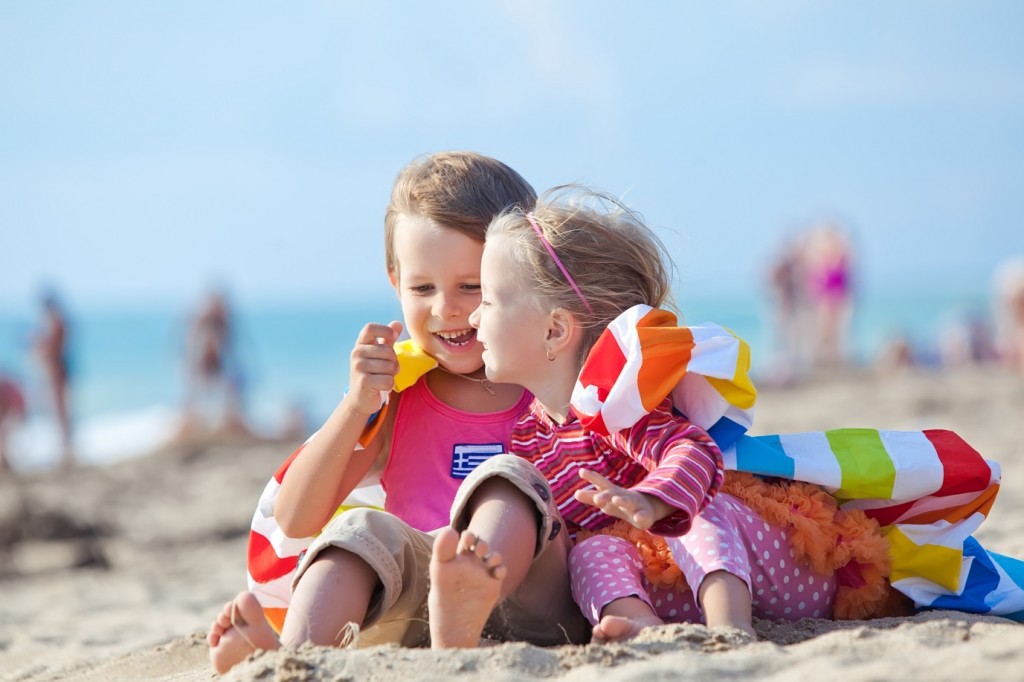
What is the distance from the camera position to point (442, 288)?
121 inches

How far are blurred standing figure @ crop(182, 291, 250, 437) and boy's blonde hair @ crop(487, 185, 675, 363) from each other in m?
10.1

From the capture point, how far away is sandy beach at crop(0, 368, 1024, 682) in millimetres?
2201

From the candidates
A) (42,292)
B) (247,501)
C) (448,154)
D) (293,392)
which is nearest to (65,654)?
(448,154)

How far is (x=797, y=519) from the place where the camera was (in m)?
2.73

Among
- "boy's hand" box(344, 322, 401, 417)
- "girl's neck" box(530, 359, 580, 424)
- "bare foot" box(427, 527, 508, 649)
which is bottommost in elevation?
"bare foot" box(427, 527, 508, 649)

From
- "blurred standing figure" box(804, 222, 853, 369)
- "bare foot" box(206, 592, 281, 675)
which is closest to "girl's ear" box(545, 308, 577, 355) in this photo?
"bare foot" box(206, 592, 281, 675)

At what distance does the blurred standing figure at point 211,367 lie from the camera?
12703 millimetres

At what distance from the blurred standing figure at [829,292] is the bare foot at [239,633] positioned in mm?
12307

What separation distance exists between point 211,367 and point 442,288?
10.2 meters

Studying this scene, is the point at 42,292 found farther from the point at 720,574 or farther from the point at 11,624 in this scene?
the point at 720,574

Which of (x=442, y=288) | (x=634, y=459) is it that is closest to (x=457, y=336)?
(x=442, y=288)

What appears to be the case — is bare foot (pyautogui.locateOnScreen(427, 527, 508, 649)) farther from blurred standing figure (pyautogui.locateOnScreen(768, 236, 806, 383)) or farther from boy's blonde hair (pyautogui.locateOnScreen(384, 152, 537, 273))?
blurred standing figure (pyautogui.locateOnScreen(768, 236, 806, 383))

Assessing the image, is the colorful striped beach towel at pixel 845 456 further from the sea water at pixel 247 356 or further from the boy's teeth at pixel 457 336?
the sea water at pixel 247 356

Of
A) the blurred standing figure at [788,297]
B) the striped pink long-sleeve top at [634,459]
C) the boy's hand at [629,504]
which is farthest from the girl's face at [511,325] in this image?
the blurred standing figure at [788,297]
